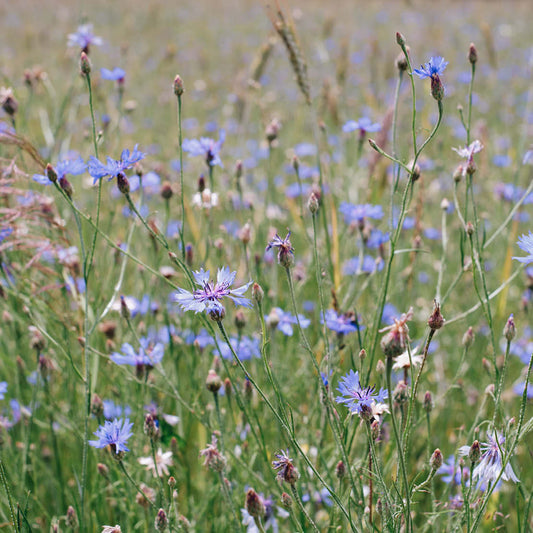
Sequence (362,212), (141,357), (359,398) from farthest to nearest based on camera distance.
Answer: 1. (362,212)
2. (141,357)
3. (359,398)

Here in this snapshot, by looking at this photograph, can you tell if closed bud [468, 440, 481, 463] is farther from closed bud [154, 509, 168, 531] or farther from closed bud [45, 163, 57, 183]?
closed bud [45, 163, 57, 183]

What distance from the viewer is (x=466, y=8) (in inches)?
411

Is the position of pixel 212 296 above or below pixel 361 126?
below

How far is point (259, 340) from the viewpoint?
53.6 inches

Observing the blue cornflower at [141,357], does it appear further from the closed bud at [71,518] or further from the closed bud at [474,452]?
the closed bud at [474,452]

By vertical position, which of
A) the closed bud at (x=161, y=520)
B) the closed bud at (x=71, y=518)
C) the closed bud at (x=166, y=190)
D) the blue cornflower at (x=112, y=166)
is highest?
the closed bud at (x=166, y=190)

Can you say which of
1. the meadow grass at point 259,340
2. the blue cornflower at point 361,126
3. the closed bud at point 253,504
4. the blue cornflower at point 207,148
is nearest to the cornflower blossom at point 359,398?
the meadow grass at point 259,340

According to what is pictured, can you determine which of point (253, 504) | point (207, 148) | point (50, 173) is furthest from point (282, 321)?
point (50, 173)

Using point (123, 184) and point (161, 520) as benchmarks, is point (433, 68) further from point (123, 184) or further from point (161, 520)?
point (161, 520)

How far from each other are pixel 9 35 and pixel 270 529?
7964 millimetres

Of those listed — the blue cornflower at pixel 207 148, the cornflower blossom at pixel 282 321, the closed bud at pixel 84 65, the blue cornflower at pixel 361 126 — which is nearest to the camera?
the closed bud at pixel 84 65

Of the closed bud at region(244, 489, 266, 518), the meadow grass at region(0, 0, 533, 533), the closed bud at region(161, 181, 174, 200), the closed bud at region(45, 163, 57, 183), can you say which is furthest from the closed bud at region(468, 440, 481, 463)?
the closed bud at region(161, 181, 174, 200)

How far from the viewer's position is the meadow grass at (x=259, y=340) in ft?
3.35

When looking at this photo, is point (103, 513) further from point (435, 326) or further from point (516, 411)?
point (516, 411)
